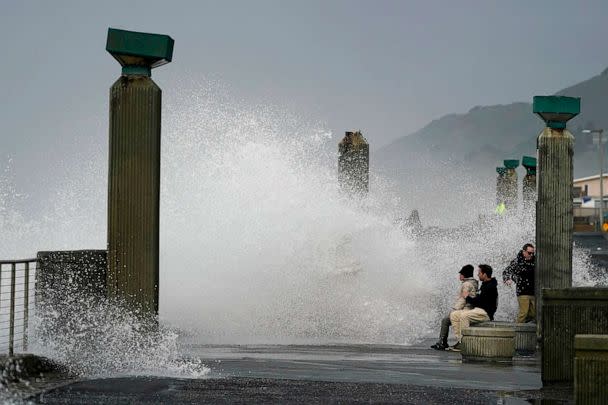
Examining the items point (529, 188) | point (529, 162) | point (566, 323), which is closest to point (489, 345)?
point (566, 323)

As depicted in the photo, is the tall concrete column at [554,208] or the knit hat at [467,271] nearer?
the knit hat at [467,271]

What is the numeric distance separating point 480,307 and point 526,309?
8.45 feet

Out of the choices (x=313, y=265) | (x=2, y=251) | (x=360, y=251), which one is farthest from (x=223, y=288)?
(x=2, y=251)

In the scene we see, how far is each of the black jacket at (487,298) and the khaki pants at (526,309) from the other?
237 centimetres

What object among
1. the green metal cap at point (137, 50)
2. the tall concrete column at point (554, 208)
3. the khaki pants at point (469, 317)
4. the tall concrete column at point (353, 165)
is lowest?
the khaki pants at point (469, 317)

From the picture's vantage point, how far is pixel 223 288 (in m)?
27.2

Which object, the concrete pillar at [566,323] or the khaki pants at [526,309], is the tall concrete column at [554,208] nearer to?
the khaki pants at [526,309]

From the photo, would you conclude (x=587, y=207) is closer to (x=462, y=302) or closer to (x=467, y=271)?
(x=467, y=271)

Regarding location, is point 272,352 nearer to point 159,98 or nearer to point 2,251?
point 159,98

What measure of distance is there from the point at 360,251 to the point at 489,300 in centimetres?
1292

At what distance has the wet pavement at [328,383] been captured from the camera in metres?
10.5

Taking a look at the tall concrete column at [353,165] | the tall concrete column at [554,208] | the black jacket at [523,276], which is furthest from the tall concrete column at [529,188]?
the tall concrete column at [554,208]

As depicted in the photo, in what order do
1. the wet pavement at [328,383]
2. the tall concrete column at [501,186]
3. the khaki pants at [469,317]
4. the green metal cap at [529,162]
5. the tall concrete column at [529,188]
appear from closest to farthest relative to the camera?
1. the wet pavement at [328,383]
2. the khaki pants at [469,317]
3. the green metal cap at [529,162]
4. the tall concrete column at [529,188]
5. the tall concrete column at [501,186]

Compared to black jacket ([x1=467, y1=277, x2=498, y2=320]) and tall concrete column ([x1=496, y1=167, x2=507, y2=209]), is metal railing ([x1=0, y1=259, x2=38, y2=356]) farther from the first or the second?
tall concrete column ([x1=496, y1=167, x2=507, y2=209])
